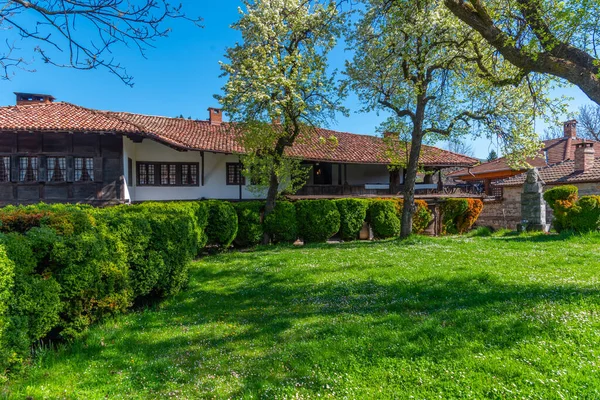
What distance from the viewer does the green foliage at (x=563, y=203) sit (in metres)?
11.6

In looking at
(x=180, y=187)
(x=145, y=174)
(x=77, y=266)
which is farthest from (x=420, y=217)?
(x=77, y=266)

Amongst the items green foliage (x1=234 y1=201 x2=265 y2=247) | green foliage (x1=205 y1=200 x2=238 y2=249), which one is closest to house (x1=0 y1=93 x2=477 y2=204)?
green foliage (x1=234 y1=201 x2=265 y2=247)

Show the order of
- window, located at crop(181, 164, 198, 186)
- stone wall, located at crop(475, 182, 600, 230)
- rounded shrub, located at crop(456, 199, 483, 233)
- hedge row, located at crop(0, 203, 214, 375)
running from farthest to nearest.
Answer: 1. stone wall, located at crop(475, 182, 600, 230)
2. window, located at crop(181, 164, 198, 186)
3. rounded shrub, located at crop(456, 199, 483, 233)
4. hedge row, located at crop(0, 203, 214, 375)

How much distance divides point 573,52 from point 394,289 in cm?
419

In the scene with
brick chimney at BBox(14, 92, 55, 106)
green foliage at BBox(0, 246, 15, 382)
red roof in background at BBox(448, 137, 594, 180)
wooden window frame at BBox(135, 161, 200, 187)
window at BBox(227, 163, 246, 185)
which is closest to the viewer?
green foliage at BBox(0, 246, 15, 382)

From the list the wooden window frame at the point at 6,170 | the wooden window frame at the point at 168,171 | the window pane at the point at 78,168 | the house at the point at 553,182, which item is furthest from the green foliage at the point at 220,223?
the house at the point at 553,182

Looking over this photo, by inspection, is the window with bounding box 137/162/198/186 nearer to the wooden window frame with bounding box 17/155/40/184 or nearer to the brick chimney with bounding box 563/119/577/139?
the wooden window frame with bounding box 17/155/40/184

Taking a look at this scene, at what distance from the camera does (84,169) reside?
14.2 metres

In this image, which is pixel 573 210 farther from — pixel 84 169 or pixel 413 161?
pixel 84 169

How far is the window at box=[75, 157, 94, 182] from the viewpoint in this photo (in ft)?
46.6

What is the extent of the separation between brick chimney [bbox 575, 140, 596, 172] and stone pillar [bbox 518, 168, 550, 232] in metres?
6.90

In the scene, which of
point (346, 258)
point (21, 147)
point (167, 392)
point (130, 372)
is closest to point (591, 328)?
point (167, 392)

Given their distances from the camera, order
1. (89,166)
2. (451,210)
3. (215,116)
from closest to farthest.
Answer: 1. (89,166)
2. (451,210)
3. (215,116)

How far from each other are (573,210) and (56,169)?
1927 centimetres
